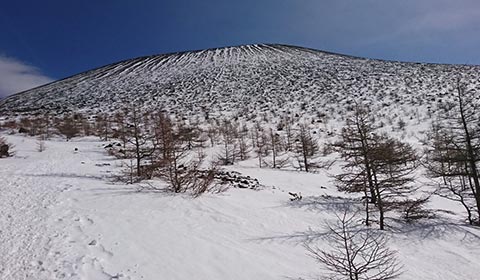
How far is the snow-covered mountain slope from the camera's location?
4253 cm

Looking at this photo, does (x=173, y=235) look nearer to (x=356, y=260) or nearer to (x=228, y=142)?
(x=356, y=260)

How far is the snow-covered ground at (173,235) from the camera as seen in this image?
247 inches

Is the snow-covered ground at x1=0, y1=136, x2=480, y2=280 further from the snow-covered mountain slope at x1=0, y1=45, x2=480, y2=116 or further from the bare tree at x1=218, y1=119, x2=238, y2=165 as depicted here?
the snow-covered mountain slope at x1=0, y1=45, x2=480, y2=116

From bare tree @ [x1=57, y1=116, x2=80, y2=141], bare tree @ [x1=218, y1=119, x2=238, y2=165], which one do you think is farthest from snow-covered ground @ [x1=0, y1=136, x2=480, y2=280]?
bare tree @ [x1=57, y1=116, x2=80, y2=141]

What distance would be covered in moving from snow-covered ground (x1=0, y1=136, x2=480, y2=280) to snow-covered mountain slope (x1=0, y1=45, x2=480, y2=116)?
29.8 metres

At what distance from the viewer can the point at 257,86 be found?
165 feet

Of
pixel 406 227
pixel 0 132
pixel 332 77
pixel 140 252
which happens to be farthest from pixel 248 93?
pixel 140 252

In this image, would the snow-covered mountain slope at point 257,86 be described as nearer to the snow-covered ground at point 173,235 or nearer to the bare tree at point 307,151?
the bare tree at point 307,151

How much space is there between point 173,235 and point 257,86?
4424 centimetres

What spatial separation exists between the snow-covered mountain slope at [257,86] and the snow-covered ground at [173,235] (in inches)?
1172

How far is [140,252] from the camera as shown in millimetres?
6773

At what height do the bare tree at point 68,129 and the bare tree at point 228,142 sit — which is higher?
the bare tree at point 68,129

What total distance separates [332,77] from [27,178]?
47925 mm

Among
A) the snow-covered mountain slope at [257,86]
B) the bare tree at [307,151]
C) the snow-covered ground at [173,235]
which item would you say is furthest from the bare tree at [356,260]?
the snow-covered mountain slope at [257,86]
